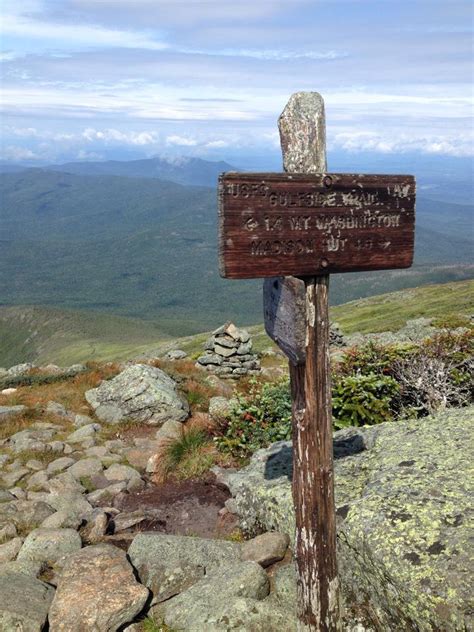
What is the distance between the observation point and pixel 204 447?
14.2 metres

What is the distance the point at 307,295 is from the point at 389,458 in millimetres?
3889

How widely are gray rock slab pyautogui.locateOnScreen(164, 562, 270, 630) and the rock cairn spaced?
17.1 metres

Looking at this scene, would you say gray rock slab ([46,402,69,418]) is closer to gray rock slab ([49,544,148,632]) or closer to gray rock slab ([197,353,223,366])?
gray rock slab ([197,353,223,366])

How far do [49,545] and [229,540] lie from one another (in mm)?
3006

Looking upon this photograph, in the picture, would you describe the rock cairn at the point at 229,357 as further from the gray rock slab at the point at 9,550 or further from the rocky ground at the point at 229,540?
the gray rock slab at the point at 9,550

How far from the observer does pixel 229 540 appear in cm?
991

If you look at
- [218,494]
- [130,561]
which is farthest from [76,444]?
[130,561]

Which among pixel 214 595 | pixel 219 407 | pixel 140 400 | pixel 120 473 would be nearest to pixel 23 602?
pixel 214 595

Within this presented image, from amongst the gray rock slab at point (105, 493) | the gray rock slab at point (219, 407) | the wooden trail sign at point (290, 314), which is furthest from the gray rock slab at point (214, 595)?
the gray rock slab at point (219, 407)

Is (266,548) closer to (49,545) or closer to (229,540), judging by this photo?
(229,540)

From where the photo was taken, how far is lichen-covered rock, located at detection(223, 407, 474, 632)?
611 centimetres

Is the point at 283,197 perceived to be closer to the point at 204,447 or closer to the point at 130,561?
the point at 130,561

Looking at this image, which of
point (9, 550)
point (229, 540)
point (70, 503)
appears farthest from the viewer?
point (70, 503)

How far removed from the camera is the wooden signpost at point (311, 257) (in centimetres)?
595
